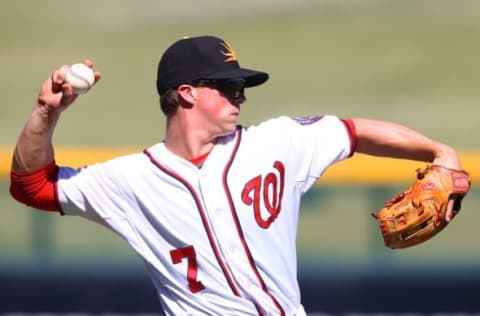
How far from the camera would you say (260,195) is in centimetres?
286

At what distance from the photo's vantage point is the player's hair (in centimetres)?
296

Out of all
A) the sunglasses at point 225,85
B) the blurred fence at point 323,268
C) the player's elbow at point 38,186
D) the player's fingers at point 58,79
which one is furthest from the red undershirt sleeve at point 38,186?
the blurred fence at point 323,268

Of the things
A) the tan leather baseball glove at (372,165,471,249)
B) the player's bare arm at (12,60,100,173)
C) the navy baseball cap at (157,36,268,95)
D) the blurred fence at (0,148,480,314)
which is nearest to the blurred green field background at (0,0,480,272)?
the blurred fence at (0,148,480,314)

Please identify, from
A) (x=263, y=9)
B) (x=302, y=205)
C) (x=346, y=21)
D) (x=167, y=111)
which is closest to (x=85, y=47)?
(x=263, y=9)

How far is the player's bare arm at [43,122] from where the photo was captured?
277 centimetres

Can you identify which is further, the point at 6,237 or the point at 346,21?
the point at 346,21

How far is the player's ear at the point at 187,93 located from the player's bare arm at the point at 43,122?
0.25m

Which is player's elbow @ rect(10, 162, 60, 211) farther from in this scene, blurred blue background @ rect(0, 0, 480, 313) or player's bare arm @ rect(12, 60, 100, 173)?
blurred blue background @ rect(0, 0, 480, 313)

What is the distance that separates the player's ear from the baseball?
287 millimetres

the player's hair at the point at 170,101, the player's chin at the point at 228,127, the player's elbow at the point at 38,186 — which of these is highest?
the player's hair at the point at 170,101

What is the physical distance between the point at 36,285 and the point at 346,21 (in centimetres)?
308

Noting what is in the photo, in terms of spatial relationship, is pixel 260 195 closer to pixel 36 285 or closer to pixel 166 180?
pixel 166 180

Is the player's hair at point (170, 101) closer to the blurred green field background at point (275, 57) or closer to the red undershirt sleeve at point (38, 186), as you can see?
the red undershirt sleeve at point (38, 186)

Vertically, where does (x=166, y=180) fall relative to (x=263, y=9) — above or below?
below
